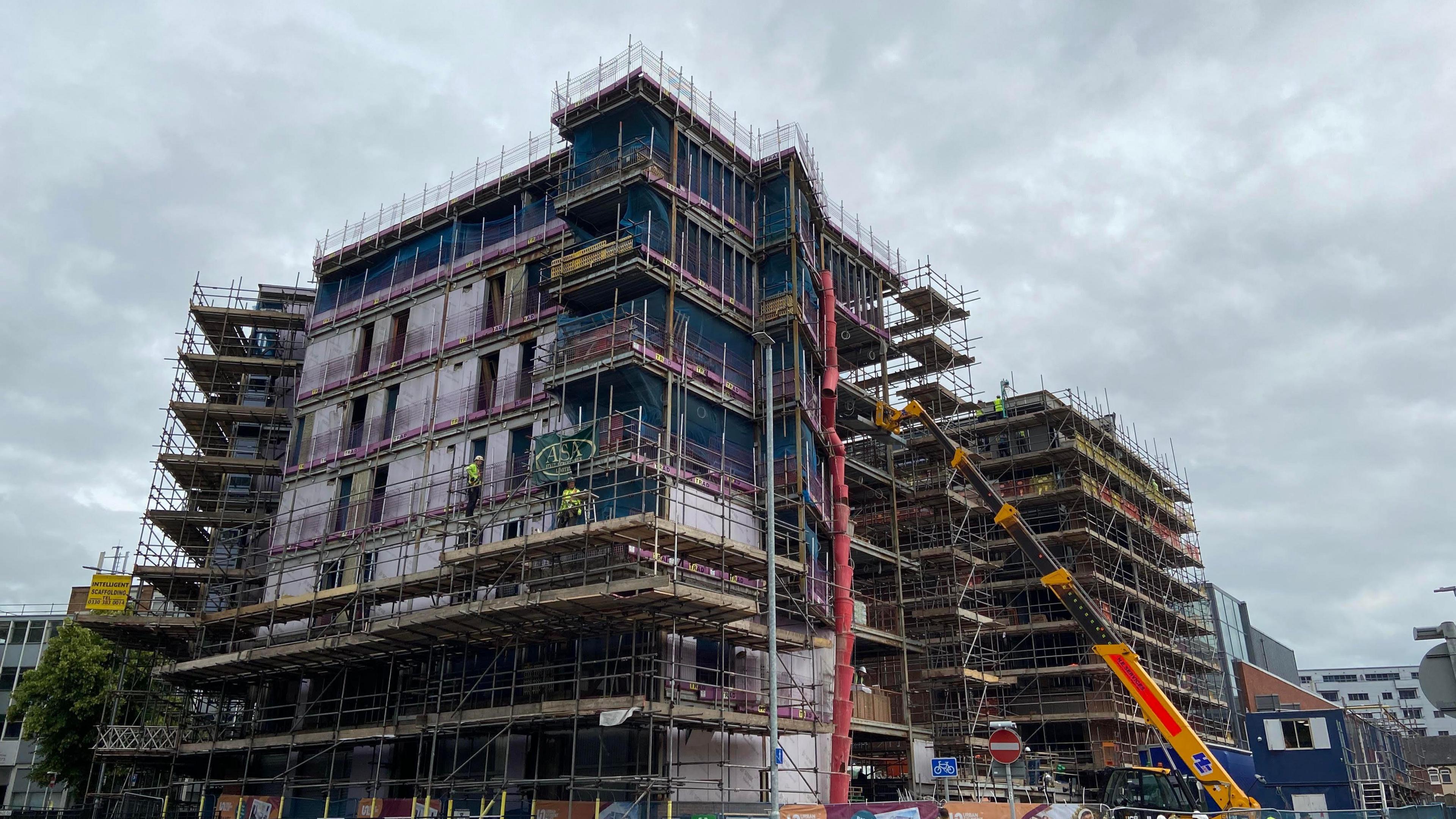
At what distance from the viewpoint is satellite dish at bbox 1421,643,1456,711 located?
8.61 m

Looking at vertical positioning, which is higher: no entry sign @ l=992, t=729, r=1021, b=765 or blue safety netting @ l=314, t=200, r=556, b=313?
blue safety netting @ l=314, t=200, r=556, b=313

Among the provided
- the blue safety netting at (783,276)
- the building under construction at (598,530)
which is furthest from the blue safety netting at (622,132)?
the blue safety netting at (783,276)

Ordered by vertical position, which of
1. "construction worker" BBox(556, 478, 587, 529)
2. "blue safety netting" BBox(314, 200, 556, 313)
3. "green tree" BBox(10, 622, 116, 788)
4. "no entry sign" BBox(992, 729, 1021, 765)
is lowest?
"no entry sign" BBox(992, 729, 1021, 765)

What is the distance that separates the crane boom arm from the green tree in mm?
35407

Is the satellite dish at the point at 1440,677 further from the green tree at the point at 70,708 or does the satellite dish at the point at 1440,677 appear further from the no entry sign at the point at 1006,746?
the green tree at the point at 70,708

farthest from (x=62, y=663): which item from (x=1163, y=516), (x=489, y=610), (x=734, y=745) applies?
(x=1163, y=516)

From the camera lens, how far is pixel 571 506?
26984mm

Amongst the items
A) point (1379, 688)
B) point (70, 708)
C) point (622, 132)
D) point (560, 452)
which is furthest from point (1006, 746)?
point (1379, 688)

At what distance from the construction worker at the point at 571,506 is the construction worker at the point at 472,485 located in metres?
2.66

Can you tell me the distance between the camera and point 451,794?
27734mm

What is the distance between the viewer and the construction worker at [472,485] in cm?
2967

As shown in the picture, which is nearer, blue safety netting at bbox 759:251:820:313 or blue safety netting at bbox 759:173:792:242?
blue safety netting at bbox 759:251:820:313

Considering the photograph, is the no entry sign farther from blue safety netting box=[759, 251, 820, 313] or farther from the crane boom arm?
blue safety netting box=[759, 251, 820, 313]

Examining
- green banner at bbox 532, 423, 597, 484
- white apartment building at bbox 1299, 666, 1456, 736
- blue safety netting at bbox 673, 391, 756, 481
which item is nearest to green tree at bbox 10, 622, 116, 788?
green banner at bbox 532, 423, 597, 484
